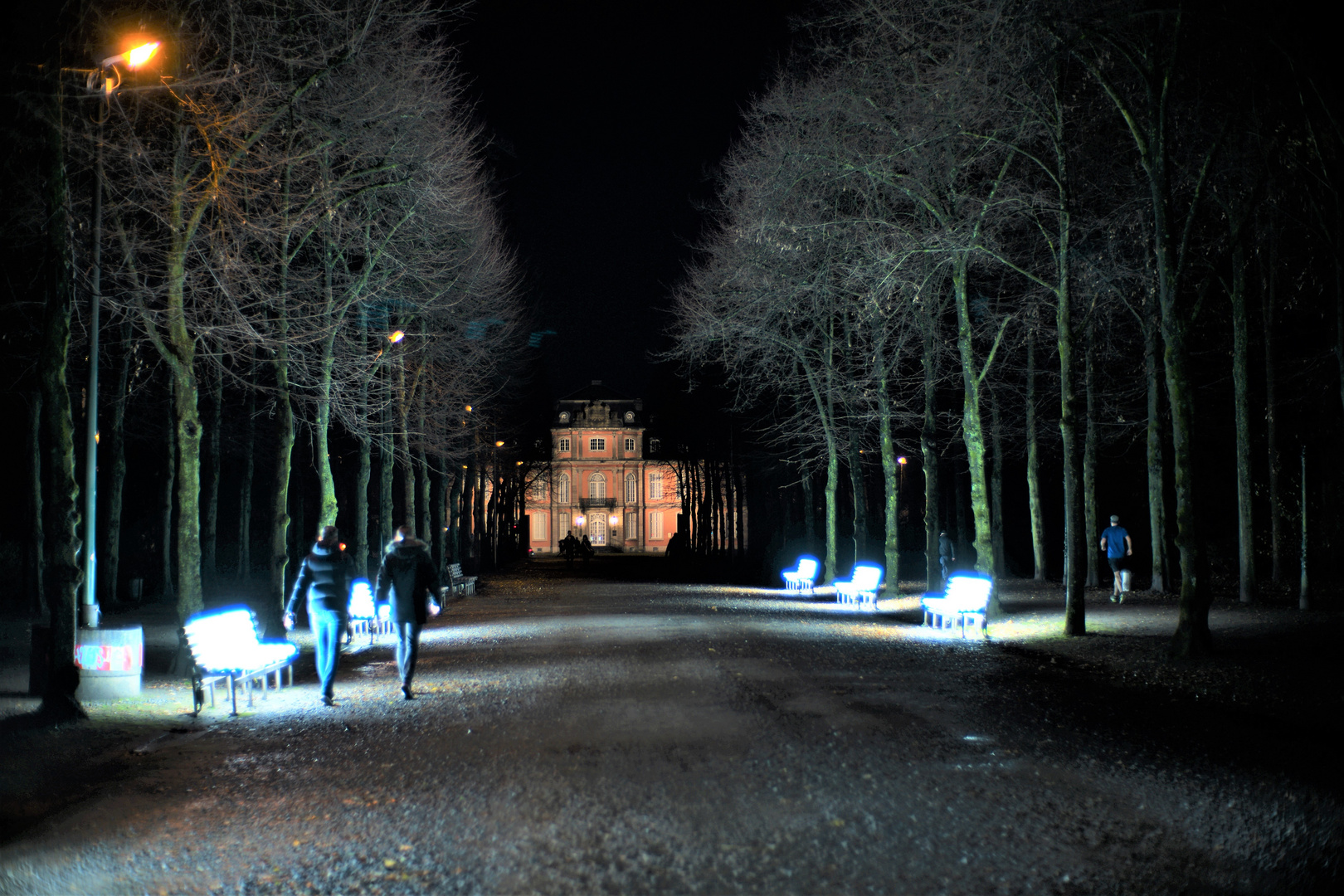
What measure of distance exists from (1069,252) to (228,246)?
→ 1185 cm

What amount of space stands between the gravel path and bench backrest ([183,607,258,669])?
641 mm

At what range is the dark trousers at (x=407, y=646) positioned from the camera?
11.2 metres

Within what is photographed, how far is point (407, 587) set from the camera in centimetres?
1138

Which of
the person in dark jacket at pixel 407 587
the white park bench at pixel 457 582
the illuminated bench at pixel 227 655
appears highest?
the person in dark jacket at pixel 407 587

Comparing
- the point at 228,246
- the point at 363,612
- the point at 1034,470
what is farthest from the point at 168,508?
the point at 1034,470

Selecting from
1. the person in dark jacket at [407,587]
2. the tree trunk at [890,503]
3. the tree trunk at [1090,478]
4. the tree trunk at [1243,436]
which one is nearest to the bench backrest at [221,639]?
the person in dark jacket at [407,587]

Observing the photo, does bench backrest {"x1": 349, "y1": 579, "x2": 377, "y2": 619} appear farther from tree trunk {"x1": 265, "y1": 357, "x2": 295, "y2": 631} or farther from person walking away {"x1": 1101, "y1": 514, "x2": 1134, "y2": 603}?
person walking away {"x1": 1101, "y1": 514, "x2": 1134, "y2": 603}

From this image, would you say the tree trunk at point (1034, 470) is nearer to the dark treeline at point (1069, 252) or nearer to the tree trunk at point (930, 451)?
the dark treeline at point (1069, 252)

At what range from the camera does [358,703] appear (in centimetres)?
1081

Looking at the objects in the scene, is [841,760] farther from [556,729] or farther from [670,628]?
[670,628]

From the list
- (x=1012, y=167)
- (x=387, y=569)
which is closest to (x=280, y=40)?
(x=387, y=569)

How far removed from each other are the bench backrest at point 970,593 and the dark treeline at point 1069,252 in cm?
128

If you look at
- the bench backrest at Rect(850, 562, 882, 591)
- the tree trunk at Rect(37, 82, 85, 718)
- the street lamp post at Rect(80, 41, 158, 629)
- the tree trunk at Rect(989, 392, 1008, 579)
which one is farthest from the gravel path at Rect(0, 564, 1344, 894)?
the tree trunk at Rect(989, 392, 1008, 579)

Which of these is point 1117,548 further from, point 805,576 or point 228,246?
point 228,246
